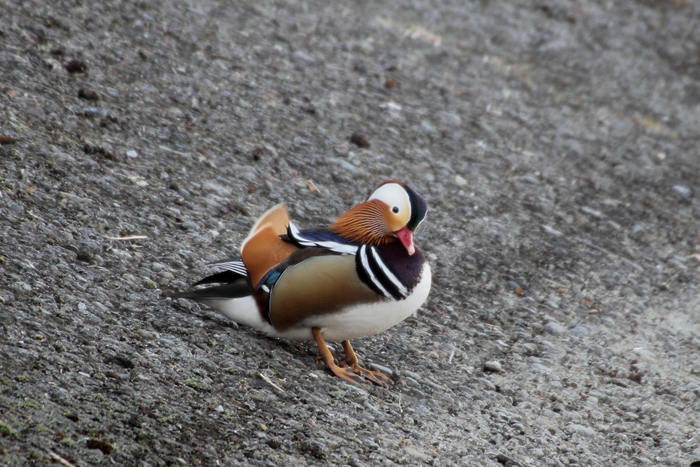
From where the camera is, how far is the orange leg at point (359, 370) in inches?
150

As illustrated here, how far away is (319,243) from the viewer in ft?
12.1

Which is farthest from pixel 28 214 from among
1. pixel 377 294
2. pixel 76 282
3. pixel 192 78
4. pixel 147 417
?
pixel 192 78

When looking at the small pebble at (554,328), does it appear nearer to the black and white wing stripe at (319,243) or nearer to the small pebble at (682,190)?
the black and white wing stripe at (319,243)

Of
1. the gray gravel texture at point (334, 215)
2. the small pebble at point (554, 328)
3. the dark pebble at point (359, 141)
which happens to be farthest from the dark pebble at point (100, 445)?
the dark pebble at point (359, 141)

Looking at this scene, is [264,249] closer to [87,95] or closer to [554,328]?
[554,328]

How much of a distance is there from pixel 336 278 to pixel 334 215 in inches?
69.1

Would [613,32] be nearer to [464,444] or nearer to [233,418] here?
[464,444]

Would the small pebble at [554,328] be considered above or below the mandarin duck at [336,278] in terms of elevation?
below

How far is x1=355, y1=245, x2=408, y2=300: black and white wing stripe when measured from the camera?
3543mm

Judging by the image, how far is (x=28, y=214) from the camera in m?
3.96

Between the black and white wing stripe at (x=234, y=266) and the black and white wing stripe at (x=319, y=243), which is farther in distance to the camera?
the black and white wing stripe at (x=234, y=266)

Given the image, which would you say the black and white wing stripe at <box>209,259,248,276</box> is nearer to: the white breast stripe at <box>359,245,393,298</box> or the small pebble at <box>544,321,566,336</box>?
the white breast stripe at <box>359,245,393,298</box>

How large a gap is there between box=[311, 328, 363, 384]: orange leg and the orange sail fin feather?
35cm

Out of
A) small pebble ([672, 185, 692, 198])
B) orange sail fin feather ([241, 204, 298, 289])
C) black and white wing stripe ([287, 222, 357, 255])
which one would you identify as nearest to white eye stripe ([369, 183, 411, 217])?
black and white wing stripe ([287, 222, 357, 255])
